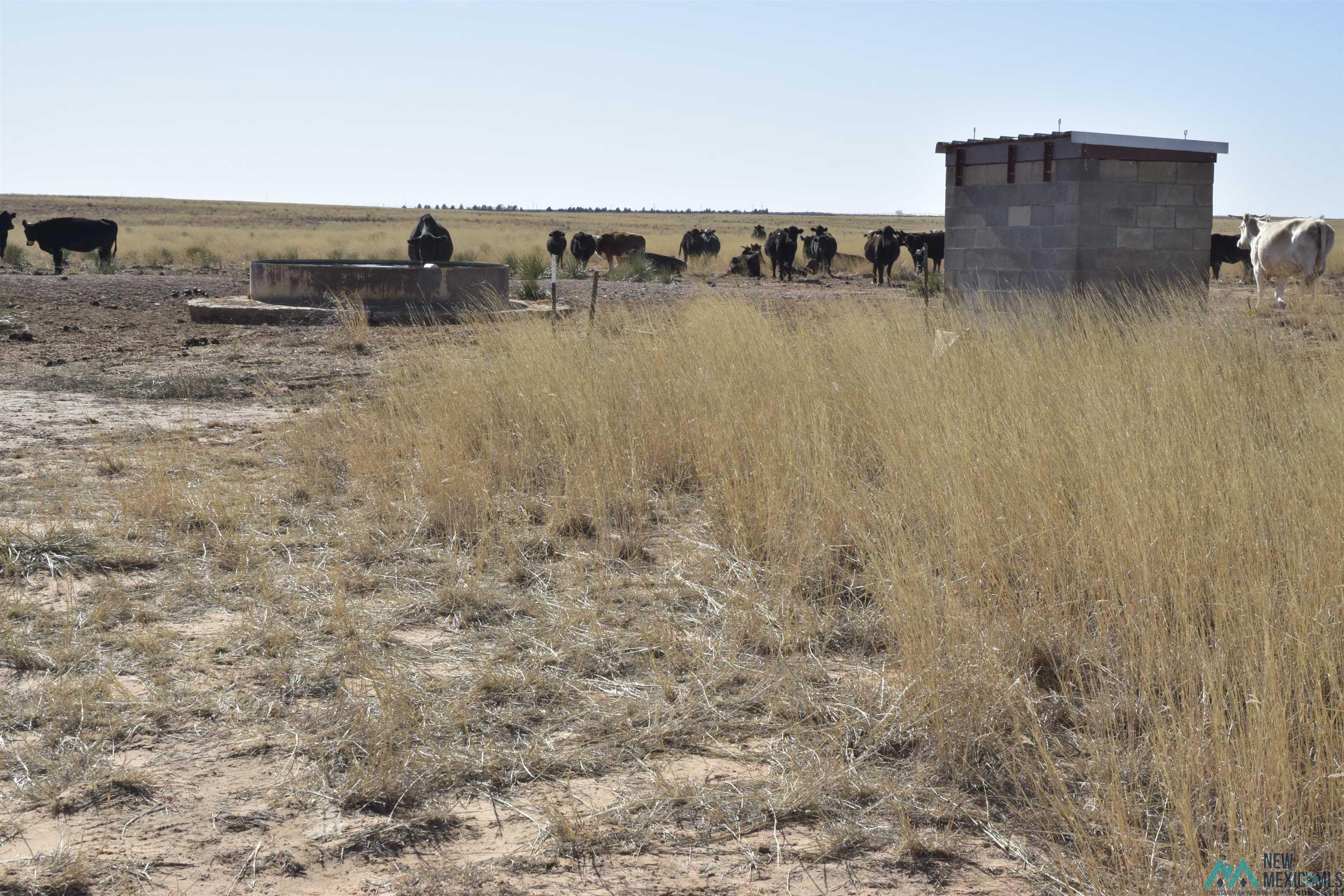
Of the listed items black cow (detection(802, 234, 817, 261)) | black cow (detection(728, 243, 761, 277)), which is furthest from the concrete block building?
black cow (detection(802, 234, 817, 261))

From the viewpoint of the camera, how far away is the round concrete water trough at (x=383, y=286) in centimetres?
1562

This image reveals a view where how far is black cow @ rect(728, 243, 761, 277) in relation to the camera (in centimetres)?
2919

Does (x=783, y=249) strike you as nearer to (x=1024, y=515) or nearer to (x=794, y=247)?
(x=794, y=247)

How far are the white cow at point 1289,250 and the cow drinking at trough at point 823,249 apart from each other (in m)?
14.2

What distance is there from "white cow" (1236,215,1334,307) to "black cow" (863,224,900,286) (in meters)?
10.3

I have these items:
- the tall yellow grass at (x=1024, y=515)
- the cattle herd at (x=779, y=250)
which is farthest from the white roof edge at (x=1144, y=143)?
the cattle herd at (x=779, y=250)

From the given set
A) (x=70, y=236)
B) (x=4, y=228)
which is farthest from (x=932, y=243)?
(x=4, y=228)

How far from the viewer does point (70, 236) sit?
2616 centimetres

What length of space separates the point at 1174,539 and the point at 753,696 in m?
1.55

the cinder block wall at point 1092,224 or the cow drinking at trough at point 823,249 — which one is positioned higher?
the cow drinking at trough at point 823,249

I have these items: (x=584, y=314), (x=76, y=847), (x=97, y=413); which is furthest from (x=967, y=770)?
(x=584, y=314)

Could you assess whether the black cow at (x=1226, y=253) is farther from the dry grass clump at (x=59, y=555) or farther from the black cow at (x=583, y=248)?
the dry grass clump at (x=59, y=555)

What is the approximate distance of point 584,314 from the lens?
51.4 feet

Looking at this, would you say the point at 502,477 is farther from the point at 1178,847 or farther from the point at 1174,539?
the point at 1178,847
